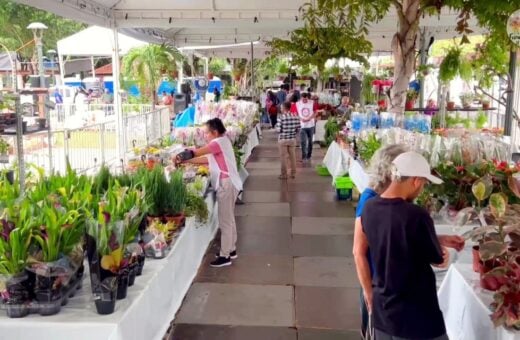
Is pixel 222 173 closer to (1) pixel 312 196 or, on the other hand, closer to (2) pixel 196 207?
(2) pixel 196 207

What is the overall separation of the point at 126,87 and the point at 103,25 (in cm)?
529

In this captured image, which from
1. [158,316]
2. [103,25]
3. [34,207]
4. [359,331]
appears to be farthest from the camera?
[103,25]

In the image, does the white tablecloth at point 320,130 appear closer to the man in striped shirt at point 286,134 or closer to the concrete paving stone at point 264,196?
the man in striped shirt at point 286,134

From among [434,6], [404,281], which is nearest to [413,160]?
[404,281]

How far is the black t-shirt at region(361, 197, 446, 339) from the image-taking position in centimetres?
221

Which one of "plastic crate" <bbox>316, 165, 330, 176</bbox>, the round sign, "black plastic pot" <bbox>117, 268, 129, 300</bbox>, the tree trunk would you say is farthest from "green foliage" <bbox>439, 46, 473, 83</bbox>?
"black plastic pot" <bbox>117, 268, 129, 300</bbox>

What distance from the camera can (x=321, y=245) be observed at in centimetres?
610

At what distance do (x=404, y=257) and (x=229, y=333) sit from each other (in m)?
2.06

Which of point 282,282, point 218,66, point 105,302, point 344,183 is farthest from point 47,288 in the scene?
point 218,66

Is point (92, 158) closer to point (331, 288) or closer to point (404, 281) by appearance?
point (331, 288)

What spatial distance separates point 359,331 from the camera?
400cm

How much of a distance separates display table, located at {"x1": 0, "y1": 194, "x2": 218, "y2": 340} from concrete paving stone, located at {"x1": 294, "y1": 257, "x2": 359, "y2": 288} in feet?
5.06

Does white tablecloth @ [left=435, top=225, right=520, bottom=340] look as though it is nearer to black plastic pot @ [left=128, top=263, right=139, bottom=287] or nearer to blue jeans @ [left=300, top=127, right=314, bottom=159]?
black plastic pot @ [left=128, top=263, right=139, bottom=287]

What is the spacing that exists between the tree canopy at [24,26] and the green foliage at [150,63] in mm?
13261
